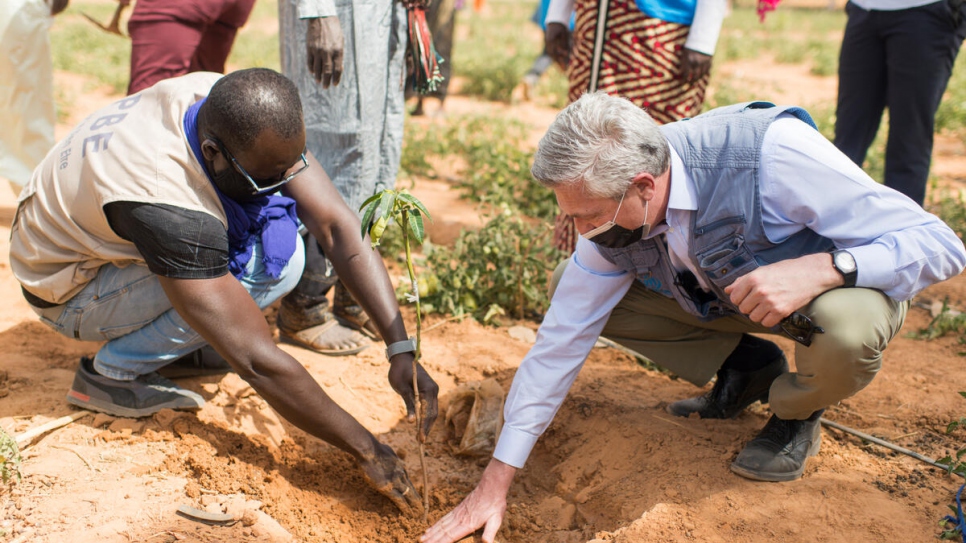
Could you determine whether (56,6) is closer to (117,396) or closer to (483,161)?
(117,396)

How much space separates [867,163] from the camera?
5.11 metres

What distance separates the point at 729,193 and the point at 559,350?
2.07 ft

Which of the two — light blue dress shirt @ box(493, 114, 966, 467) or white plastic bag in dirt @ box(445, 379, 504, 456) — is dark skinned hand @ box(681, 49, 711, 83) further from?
white plastic bag in dirt @ box(445, 379, 504, 456)

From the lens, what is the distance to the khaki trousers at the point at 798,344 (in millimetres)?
1953

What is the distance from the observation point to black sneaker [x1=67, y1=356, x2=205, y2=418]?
2.53 metres

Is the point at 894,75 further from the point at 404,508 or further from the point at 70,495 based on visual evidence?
the point at 70,495

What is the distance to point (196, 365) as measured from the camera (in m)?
2.80

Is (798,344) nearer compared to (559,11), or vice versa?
(798,344)

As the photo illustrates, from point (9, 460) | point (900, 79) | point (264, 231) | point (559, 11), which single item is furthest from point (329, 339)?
point (900, 79)

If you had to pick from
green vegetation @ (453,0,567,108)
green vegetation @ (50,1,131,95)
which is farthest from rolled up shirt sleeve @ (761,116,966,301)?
green vegetation @ (50,1,131,95)

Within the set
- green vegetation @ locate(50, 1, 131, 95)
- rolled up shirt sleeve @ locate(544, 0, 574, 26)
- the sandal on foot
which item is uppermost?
rolled up shirt sleeve @ locate(544, 0, 574, 26)

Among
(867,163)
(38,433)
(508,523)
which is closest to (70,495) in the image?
(38,433)

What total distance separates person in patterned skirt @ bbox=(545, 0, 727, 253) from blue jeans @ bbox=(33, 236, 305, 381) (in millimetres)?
1645

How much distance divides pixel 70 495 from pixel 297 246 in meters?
1.01
